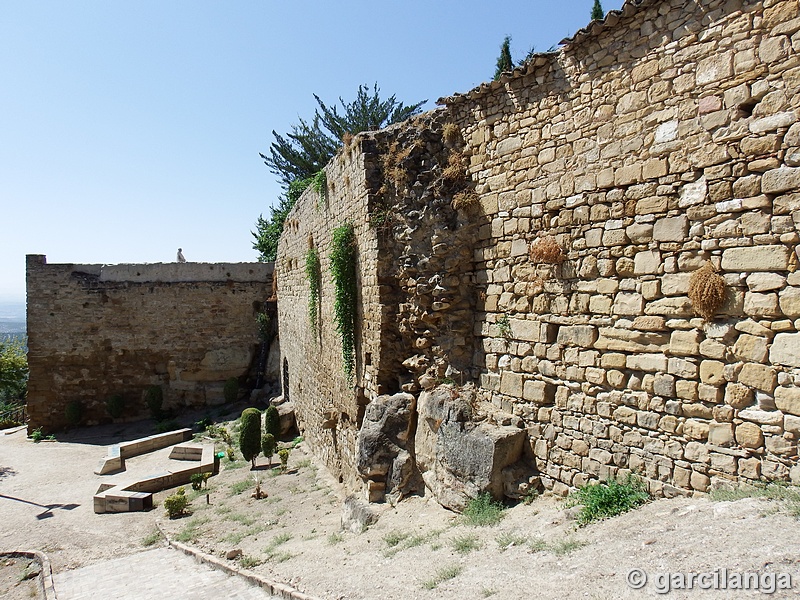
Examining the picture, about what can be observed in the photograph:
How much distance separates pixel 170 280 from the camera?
20.2 metres

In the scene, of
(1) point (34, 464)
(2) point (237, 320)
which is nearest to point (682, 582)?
(1) point (34, 464)

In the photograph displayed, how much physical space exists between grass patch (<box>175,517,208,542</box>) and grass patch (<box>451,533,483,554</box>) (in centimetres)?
505

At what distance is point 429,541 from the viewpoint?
5.79 meters

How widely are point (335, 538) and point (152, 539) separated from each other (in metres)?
3.99

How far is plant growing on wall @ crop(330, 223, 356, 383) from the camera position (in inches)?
362

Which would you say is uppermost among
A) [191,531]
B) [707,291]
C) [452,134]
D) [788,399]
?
[452,134]

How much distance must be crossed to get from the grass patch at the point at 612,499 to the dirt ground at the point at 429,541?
155 mm

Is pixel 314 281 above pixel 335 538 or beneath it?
above

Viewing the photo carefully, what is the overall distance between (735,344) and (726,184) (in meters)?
1.31

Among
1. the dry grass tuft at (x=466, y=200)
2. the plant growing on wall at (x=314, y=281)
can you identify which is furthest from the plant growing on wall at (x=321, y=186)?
the dry grass tuft at (x=466, y=200)

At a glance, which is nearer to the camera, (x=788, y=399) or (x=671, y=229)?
(x=788, y=399)

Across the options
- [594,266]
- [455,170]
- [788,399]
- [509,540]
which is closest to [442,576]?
[509,540]

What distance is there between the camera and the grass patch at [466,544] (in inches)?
205

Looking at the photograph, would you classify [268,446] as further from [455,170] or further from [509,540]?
[509,540]
